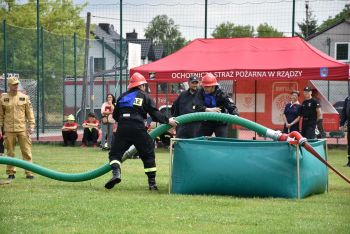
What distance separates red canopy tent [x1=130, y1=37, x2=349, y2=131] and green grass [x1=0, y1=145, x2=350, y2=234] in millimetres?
9229

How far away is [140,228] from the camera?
802 cm

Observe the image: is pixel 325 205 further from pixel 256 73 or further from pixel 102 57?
pixel 102 57

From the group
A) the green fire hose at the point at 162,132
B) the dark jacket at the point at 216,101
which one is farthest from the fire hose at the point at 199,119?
the dark jacket at the point at 216,101

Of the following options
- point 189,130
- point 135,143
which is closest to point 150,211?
point 135,143

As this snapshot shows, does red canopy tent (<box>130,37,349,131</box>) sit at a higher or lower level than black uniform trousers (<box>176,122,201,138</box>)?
higher

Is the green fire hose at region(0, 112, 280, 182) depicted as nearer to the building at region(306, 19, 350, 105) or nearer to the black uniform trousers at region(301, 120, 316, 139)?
the black uniform trousers at region(301, 120, 316, 139)

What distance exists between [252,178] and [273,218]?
1.89 meters

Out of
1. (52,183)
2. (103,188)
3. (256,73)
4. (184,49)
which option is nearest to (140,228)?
(103,188)

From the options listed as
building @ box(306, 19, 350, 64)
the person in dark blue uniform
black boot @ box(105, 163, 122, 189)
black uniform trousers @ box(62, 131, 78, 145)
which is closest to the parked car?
building @ box(306, 19, 350, 64)

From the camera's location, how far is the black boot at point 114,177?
37.3ft

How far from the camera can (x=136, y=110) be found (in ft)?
38.5

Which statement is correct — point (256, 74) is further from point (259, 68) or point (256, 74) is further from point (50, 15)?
point (50, 15)

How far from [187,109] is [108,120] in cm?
825

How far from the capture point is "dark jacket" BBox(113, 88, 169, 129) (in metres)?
11.7
